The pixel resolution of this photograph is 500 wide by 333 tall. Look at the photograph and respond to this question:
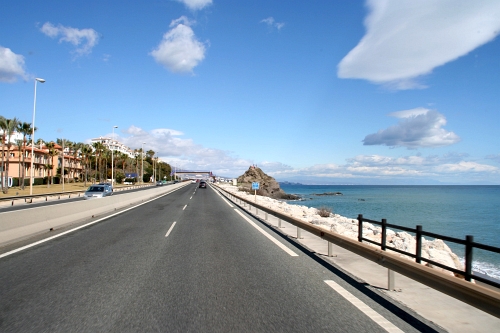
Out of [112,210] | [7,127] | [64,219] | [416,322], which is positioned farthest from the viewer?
[7,127]

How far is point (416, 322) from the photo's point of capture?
4.63m

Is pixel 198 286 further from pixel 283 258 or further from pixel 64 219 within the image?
pixel 64 219

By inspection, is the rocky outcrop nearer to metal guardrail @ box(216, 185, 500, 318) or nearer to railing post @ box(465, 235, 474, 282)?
railing post @ box(465, 235, 474, 282)

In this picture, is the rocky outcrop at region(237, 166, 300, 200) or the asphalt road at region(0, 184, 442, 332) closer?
the asphalt road at region(0, 184, 442, 332)

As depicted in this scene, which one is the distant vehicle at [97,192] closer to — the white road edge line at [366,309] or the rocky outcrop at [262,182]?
the white road edge line at [366,309]

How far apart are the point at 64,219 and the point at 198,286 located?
35.5ft

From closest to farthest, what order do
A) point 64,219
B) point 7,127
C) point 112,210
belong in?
point 64,219 < point 112,210 < point 7,127

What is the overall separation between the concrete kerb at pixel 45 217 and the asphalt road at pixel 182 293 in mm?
1081

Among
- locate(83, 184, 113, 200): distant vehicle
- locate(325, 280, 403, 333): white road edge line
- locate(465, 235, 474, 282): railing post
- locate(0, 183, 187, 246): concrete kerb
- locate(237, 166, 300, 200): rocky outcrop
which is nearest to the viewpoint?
locate(325, 280, 403, 333): white road edge line

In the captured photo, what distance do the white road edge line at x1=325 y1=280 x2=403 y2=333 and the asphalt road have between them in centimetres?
1

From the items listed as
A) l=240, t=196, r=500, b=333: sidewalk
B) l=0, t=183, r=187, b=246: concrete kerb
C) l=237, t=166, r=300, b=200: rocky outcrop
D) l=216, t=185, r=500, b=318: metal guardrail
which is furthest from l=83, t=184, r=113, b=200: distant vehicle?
l=237, t=166, r=300, b=200: rocky outcrop

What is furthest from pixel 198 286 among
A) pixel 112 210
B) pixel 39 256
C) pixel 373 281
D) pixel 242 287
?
pixel 112 210

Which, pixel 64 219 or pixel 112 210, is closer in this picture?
pixel 64 219

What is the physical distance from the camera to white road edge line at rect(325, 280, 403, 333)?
4488 mm
